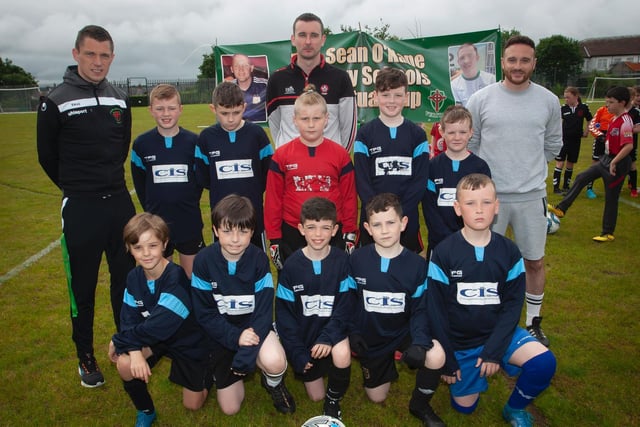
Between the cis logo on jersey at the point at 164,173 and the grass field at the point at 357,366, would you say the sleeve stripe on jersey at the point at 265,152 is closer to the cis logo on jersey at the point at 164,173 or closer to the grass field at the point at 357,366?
the cis logo on jersey at the point at 164,173

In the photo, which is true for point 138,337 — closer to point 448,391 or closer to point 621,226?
point 448,391

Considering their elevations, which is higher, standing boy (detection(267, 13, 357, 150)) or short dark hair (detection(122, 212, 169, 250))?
standing boy (detection(267, 13, 357, 150))

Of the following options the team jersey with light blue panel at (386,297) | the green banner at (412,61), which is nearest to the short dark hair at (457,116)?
the team jersey with light blue panel at (386,297)

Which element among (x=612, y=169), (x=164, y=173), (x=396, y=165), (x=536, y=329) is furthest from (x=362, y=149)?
(x=612, y=169)

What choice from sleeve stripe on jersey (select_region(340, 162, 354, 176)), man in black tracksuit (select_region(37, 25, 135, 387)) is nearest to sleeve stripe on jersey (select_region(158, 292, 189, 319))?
man in black tracksuit (select_region(37, 25, 135, 387))

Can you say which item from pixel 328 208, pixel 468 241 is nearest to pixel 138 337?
pixel 328 208

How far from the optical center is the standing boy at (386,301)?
10.3 ft

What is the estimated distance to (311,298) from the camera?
3.31m

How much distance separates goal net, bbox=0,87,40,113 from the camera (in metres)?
40.8

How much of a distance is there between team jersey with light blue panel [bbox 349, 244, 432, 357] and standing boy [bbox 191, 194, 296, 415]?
2.11ft

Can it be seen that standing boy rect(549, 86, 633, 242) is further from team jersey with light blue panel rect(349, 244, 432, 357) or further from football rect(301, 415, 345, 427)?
football rect(301, 415, 345, 427)

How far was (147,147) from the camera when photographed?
404 cm

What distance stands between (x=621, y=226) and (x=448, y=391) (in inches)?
229

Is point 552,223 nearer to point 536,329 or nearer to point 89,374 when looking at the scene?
point 536,329
